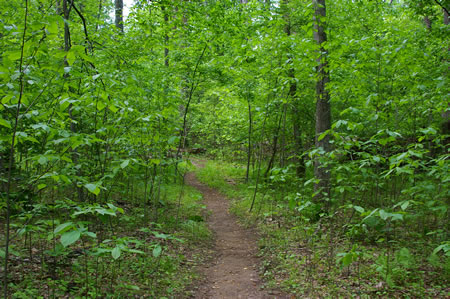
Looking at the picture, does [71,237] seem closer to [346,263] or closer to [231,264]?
[346,263]

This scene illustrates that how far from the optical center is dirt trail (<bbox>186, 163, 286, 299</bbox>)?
4539 mm

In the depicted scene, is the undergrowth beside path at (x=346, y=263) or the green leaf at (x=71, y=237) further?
the undergrowth beside path at (x=346, y=263)

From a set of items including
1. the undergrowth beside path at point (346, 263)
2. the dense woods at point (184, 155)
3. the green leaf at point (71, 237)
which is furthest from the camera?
the undergrowth beside path at point (346, 263)

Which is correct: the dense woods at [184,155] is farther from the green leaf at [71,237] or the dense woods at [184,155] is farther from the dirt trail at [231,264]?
the dirt trail at [231,264]

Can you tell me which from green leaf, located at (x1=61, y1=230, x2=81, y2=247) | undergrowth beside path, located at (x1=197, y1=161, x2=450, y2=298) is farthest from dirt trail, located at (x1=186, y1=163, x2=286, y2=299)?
green leaf, located at (x1=61, y1=230, x2=81, y2=247)

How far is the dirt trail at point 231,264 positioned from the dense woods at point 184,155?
0.32 metres

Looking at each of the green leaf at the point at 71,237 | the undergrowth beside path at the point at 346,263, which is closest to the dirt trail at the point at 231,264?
the undergrowth beside path at the point at 346,263

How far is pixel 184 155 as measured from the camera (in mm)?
6023

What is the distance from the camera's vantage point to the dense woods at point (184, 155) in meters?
2.91

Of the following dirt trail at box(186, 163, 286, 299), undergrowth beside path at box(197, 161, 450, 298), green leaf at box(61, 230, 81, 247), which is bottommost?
dirt trail at box(186, 163, 286, 299)

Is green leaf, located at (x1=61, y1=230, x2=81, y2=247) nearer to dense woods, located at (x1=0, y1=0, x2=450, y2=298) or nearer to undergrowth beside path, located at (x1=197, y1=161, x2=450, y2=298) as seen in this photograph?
dense woods, located at (x1=0, y1=0, x2=450, y2=298)

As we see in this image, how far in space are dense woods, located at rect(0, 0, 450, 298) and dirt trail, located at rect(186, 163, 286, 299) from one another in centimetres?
32

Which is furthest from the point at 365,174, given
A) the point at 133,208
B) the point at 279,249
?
the point at 133,208

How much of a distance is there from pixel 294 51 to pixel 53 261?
669 cm
